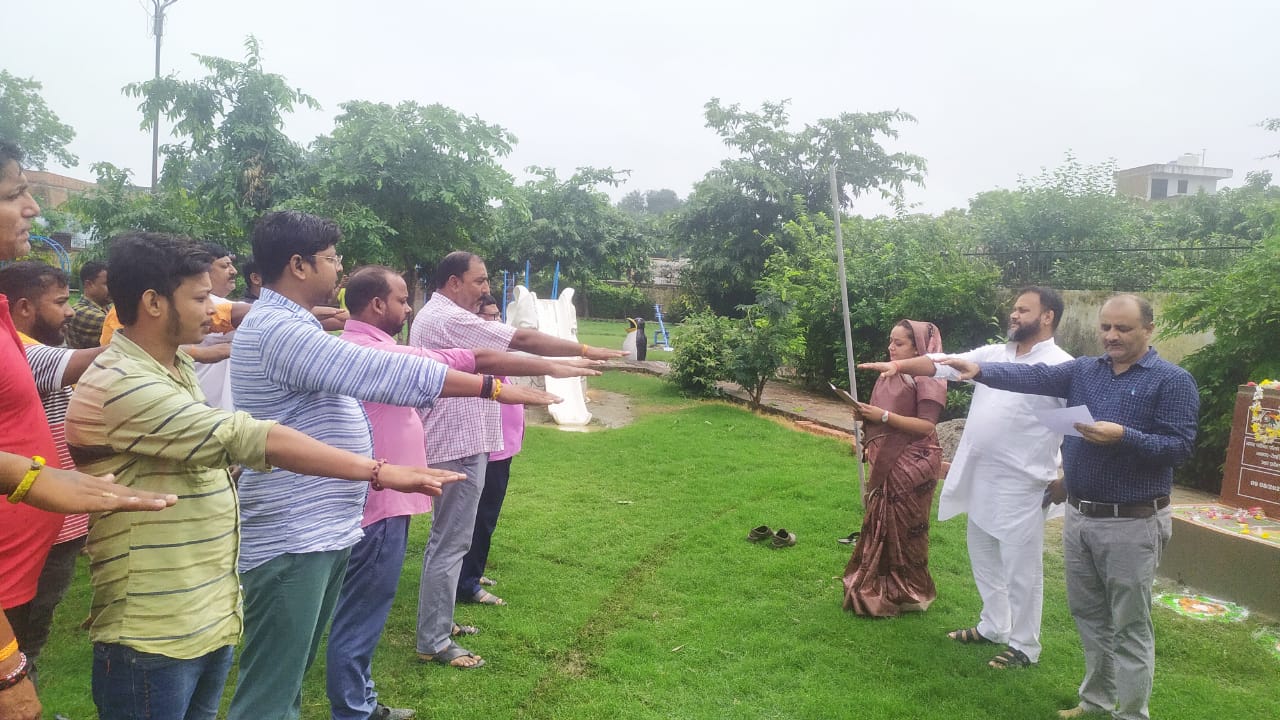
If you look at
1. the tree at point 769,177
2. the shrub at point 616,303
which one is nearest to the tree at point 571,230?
the tree at point 769,177

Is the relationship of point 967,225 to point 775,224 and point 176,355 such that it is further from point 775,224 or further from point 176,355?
point 176,355

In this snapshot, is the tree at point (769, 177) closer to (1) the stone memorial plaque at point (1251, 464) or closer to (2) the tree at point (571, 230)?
(2) the tree at point (571, 230)

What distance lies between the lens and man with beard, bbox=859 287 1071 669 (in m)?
3.84

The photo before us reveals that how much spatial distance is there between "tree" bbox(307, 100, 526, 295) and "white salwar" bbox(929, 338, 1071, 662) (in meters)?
10.6

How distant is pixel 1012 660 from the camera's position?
12.6 ft

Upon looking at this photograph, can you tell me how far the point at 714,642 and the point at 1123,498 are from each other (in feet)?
6.82

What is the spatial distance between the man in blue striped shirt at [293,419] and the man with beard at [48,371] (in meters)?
0.55

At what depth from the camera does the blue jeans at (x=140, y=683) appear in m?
1.77

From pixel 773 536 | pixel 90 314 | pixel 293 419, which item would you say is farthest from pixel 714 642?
pixel 90 314

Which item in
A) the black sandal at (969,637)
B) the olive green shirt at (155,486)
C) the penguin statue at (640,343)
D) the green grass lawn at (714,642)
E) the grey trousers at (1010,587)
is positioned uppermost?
the olive green shirt at (155,486)

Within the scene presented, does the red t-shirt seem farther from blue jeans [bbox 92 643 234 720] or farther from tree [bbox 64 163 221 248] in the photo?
tree [bbox 64 163 221 248]

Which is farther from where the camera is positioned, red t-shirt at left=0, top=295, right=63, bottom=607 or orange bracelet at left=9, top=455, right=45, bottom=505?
red t-shirt at left=0, top=295, right=63, bottom=607

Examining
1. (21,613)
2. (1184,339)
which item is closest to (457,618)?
(21,613)

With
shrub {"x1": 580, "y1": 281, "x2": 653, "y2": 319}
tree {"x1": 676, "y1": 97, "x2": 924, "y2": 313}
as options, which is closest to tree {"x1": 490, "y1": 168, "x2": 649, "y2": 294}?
tree {"x1": 676, "y1": 97, "x2": 924, "y2": 313}
